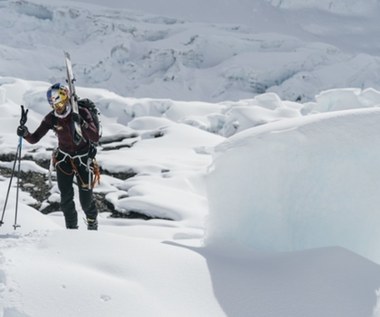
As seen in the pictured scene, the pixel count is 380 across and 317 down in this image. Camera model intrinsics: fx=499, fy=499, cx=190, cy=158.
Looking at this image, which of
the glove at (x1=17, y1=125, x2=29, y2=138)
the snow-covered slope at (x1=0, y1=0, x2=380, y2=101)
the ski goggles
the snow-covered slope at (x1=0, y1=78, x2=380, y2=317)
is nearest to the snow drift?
the snow-covered slope at (x1=0, y1=78, x2=380, y2=317)

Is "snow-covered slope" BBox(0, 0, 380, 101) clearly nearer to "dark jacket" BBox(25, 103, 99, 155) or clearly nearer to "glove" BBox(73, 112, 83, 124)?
"dark jacket" BBox(25, 103, 99, 155)

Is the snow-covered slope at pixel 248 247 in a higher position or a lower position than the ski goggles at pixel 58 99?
lower

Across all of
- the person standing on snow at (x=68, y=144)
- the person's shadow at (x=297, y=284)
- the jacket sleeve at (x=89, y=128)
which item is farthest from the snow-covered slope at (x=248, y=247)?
the jacket sleeve at (x=89, y=128)

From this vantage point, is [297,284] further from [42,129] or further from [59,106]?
[42,129]

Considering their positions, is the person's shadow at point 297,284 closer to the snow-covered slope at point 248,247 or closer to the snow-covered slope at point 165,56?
the snow-covered slope at point 248,247

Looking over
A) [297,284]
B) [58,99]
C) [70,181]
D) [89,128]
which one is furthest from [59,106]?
[297,284]

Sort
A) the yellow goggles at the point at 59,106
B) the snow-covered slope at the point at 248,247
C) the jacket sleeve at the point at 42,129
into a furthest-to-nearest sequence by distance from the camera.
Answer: the jacket sleeve at the point at 42,129 → the yellow goggles at the point at 59,106 → the snow-covered slope at the point at 248,247

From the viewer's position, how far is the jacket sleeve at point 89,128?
5.73m

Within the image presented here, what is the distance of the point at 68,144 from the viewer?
5941mm

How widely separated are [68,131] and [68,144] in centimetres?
18

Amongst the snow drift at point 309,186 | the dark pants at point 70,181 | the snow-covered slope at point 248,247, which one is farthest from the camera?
the dark pants at point 70,181

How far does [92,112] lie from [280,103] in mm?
22814

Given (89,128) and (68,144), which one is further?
(68,144)

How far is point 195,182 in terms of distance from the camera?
12234 millimetres
